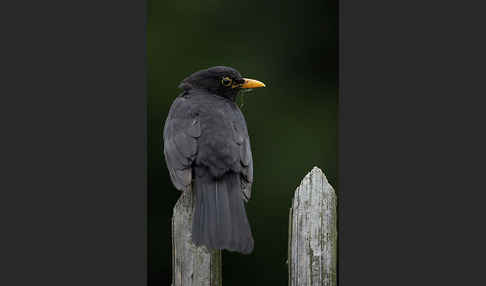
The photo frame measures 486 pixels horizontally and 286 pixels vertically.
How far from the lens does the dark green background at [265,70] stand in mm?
5066

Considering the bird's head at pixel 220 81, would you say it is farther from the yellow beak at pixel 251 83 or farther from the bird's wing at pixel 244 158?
the bird's wing at pixel 244 158

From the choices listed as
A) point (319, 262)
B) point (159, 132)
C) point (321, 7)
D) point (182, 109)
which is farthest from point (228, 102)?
point (319, 262)

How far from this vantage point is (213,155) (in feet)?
13.8

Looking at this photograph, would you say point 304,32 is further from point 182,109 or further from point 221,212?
point 221,212

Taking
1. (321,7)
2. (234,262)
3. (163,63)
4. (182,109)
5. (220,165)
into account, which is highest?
(321,7)

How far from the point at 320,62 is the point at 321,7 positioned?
0.51 m

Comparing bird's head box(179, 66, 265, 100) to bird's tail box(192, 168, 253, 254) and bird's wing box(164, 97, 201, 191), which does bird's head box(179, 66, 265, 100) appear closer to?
bird's wing box(164, 97, 201, 191)

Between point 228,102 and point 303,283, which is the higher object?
point 228,102

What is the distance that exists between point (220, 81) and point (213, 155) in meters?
0.86

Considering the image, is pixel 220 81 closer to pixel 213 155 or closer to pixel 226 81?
pixel 226 81

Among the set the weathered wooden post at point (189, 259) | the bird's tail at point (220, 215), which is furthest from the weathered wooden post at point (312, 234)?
the weathered wooden post at point (189, 259)

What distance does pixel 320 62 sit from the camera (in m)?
5.21

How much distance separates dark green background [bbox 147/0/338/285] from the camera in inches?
199

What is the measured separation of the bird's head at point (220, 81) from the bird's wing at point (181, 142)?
249 millimetres
